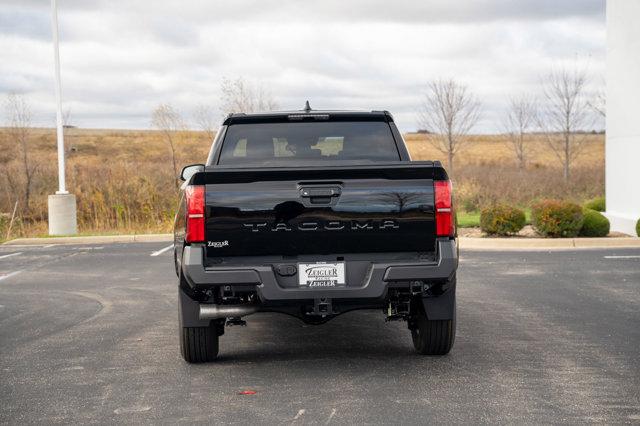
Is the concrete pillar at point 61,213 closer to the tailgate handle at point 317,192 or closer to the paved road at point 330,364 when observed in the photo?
the paved road at point 330,364

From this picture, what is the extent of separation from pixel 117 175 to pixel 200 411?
22841 millimetres

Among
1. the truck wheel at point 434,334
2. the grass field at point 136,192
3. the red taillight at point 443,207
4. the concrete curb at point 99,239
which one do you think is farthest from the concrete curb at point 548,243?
the red taillight at point 443,207

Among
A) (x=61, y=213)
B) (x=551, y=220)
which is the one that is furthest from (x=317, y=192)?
(x=61, y=213)

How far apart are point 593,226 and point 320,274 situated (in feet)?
43.4

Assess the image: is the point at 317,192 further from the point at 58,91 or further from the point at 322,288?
the point at 58,91

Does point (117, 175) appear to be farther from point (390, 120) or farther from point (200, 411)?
point (200, 411)

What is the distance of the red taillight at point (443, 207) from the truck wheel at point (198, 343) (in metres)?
→ 2.01

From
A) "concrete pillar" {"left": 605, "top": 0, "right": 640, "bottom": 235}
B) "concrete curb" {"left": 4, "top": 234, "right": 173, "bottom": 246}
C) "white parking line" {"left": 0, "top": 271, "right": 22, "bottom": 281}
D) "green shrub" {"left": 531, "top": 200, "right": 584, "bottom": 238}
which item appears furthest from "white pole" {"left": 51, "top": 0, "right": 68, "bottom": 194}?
"concrete pillar" {"left": 605, "top": 0, "right": 640, "bottom": 235}

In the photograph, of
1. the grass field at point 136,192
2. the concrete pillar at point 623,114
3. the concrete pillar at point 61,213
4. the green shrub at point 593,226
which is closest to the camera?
the green shrub at point 593,226

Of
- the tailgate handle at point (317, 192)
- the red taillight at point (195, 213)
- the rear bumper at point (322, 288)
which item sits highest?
the tailgate handle at point (317, 192)

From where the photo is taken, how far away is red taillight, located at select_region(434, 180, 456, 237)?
6.11m

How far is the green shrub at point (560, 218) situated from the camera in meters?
17.4

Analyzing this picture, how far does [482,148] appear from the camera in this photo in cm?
9988

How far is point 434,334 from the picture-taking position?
6812 mm
